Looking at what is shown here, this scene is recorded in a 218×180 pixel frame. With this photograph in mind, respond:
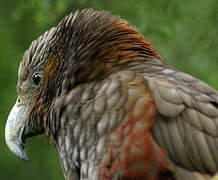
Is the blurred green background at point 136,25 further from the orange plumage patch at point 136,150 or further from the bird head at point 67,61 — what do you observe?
the orange plumage patch at point 136,150

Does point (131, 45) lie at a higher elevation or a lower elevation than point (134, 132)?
higher

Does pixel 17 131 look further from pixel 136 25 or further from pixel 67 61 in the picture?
pixel 136 25

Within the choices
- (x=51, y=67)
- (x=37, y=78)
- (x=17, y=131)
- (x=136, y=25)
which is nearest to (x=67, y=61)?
(x=51, y=67)

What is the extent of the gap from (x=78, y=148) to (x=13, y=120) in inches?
25.8

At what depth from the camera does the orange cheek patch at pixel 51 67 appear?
3.14 m

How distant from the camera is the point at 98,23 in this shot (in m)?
3.06

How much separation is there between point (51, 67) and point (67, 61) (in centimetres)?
16

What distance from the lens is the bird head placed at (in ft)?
9.73

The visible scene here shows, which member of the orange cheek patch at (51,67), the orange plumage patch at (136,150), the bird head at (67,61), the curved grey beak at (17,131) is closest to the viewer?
the orange plumage patch at (136,150)

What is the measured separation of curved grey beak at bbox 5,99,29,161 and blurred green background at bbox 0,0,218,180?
655 mm

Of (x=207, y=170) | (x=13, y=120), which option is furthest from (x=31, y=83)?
(x=207, y=170)

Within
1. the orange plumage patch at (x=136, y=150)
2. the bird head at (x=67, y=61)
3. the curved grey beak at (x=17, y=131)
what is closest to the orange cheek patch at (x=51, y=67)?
the bird head at (x=67, y=61)

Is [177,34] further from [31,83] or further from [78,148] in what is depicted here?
[78,148]

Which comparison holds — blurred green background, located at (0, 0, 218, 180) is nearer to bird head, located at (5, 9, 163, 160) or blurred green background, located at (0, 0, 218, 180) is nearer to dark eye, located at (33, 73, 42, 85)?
bird head, located at (5, 9, 163, 160)
